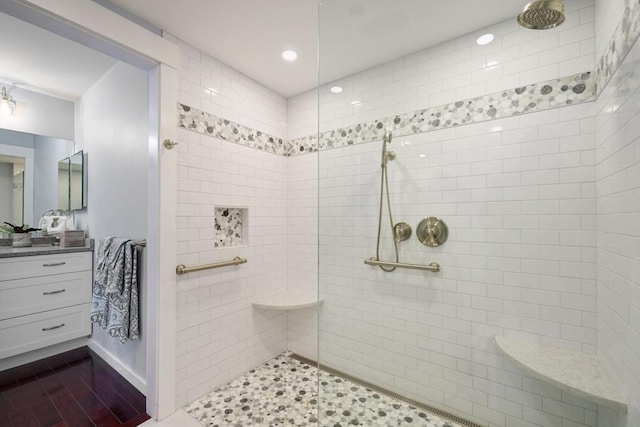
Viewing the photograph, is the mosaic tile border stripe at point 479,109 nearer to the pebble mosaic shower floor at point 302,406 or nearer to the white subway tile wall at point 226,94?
the white subway tile wall at point 226,94

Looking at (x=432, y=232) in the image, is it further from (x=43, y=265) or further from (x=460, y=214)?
(x=43, y=265)

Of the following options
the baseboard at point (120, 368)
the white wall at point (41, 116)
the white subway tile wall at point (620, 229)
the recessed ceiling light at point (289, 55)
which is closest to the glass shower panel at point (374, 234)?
the recessed ceiling light at point (289, 55)

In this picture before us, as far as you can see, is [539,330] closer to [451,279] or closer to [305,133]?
[451,279]

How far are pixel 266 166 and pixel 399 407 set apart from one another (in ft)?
6.97

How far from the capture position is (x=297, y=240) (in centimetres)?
266

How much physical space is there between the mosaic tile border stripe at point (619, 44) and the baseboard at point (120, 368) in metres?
3.15

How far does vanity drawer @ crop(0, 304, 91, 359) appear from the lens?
2.25 m

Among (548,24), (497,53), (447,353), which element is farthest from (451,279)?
(548,24)

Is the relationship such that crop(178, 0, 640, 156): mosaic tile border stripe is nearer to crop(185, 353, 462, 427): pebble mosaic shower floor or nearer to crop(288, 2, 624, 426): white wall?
crop(288, 2, 624, 426): white wall

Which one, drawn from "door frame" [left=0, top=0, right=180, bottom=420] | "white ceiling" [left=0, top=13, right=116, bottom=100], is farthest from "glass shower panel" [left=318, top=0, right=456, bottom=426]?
"white ceiling" [left=0, top=13, right=116, bottom=100]

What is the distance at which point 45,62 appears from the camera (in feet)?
7.68

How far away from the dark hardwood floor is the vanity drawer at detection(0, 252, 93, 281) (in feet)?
2.64

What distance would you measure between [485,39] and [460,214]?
3.42 feet

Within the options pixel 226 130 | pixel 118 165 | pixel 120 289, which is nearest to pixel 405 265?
pixel 226 130
